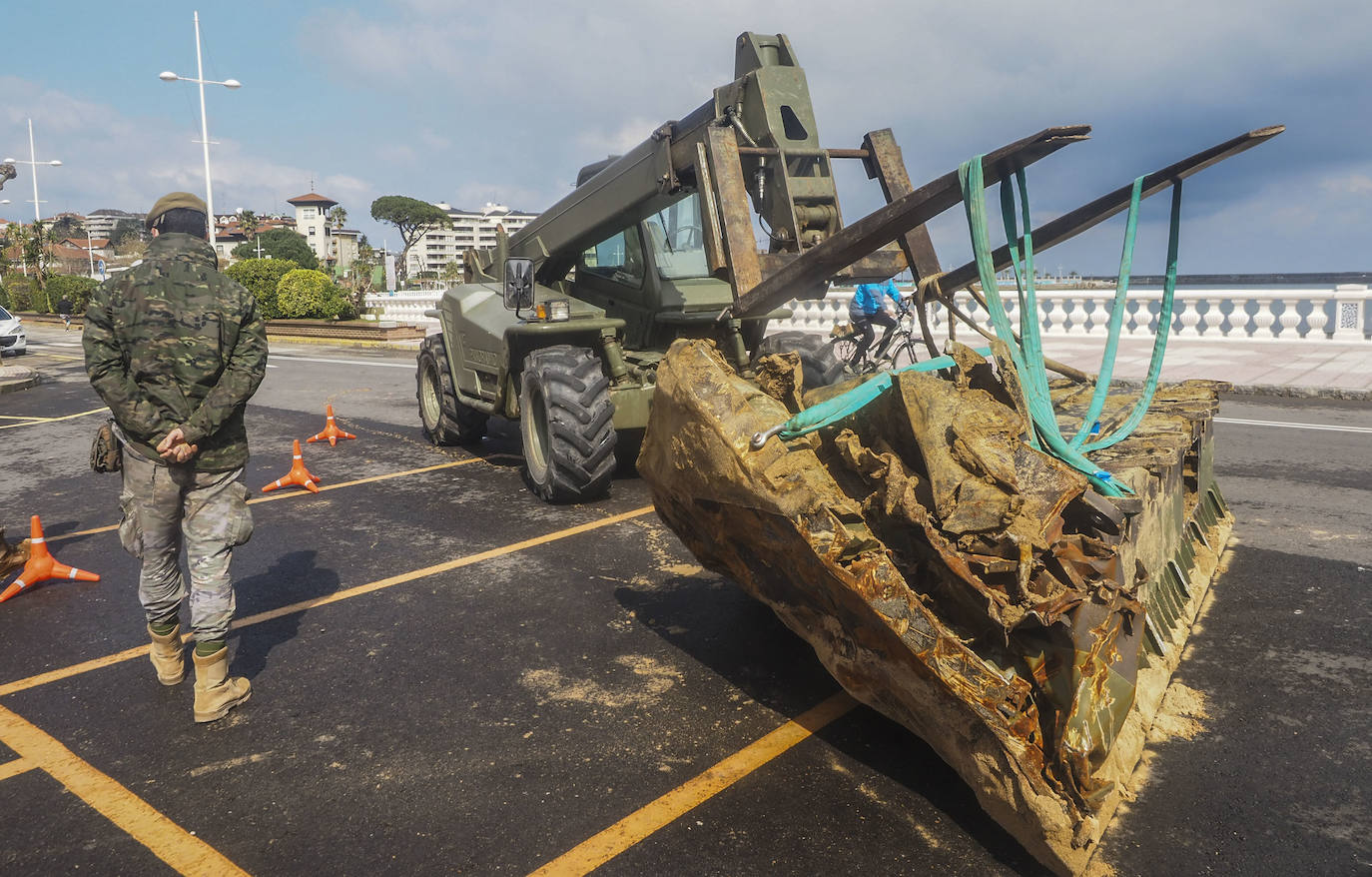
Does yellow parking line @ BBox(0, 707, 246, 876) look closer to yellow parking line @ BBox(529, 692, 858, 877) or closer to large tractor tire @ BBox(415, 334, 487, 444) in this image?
yellow parking line @ BBox(529, 692, 858, 877)

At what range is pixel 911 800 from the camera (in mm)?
3123

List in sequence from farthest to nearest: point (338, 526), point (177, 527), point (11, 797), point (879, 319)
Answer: point (879, 319) < point (338, 526) < point (177, 527) < point (11, 797)

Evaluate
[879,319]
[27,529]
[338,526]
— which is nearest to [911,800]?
[338,526]

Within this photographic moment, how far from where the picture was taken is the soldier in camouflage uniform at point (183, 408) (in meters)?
3.73

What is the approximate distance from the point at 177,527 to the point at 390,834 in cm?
181

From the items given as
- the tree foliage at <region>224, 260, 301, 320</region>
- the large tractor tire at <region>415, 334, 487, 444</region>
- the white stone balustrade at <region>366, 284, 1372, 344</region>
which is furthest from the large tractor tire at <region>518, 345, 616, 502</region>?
the tree foliage at <region>224, 260, 301, 320</region>

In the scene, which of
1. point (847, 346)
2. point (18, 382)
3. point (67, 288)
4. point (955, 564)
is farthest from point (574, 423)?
point (67, 288)

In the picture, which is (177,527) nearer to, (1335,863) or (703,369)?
(703,369)

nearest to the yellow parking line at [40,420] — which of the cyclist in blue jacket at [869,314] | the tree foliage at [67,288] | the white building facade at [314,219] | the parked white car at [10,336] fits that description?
the cyclist in blue jacket at [869,314]

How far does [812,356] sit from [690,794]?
17.4 feet

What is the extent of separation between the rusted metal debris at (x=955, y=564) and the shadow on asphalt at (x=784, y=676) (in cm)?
23

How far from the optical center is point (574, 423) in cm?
676

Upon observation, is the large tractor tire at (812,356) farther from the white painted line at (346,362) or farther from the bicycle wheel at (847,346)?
the white painted line at (346,362)

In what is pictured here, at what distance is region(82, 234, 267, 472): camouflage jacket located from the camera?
147 inches
